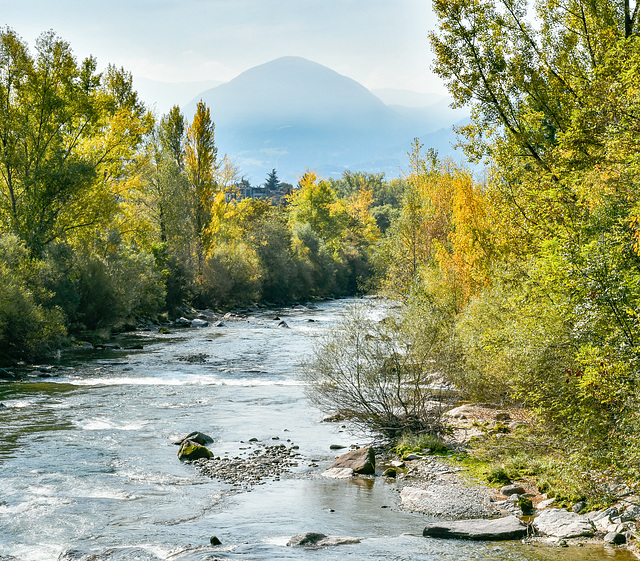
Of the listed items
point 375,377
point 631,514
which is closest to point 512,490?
point 631,514

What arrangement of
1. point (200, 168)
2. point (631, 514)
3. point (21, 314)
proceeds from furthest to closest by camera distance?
point (200, 168) → point (21, 314) → point (631, 514)

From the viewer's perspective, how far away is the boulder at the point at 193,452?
46.8ft

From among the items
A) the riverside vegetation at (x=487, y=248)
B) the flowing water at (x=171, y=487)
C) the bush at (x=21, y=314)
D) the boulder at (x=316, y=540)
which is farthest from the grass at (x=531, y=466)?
the bush at (x=21, y=314)

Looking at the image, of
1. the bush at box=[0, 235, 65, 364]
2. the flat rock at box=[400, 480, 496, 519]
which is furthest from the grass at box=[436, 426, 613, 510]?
the bush at box=[0, 235, 65, 364]

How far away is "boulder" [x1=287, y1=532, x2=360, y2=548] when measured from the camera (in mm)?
9242

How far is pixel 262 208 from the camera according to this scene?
71.1 metres

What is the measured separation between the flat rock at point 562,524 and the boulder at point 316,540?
2847 mm

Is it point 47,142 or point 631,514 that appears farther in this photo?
point 47,142

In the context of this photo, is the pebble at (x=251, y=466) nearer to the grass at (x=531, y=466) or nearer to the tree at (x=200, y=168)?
the grass at (x=531, y=466)

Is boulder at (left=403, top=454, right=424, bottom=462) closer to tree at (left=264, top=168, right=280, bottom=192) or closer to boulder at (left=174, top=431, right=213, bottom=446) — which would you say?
boulder at (left=174, top=431, right=213, bottom=446)

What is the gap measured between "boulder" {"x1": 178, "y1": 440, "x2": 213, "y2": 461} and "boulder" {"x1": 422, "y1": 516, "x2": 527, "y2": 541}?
634cm

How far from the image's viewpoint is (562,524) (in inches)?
369

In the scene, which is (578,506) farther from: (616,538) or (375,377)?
(375,377)

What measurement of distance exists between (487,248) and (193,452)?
13.6 m
